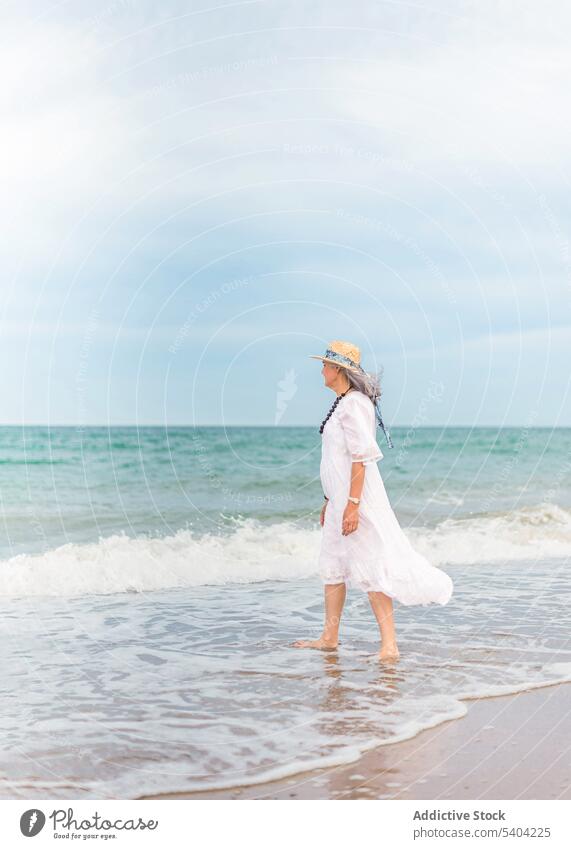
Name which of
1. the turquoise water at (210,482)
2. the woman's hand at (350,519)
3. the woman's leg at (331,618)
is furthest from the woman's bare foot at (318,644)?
the turquoise water at (210,482)

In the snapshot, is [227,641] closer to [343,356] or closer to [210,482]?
[343,356]

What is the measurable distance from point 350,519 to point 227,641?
63.7 inches

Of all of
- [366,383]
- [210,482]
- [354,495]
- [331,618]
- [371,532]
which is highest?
[366,383]

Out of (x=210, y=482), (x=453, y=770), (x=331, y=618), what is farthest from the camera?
(x=210, y=482)

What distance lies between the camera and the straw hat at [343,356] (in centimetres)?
563

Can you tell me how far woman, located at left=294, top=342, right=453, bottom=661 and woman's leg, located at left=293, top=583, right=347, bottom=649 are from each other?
18 cm

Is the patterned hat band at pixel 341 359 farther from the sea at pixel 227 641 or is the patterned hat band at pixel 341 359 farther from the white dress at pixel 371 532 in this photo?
the sea at pixel 227 641

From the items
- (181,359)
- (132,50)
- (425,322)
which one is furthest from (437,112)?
(181,359)

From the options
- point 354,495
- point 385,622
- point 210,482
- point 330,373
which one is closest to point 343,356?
point 330,373

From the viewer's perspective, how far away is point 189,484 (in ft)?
71.2

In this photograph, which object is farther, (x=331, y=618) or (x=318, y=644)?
(x=318, y=644)

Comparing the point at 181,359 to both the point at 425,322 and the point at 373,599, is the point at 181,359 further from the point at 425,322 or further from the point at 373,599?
the point at 373,599

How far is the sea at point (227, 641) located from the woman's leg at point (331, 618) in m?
0.12

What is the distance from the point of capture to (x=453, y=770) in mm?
3975
